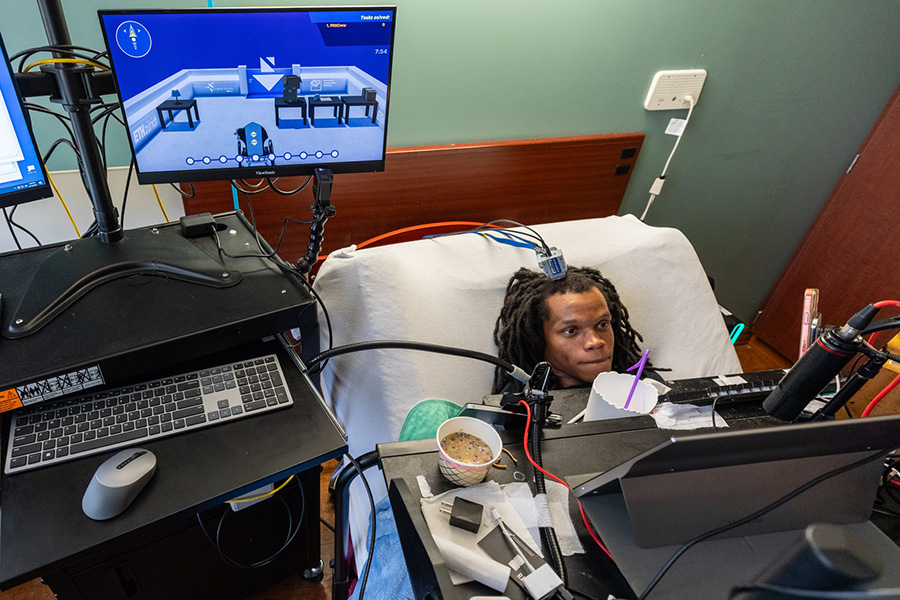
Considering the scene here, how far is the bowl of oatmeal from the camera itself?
2.39ft

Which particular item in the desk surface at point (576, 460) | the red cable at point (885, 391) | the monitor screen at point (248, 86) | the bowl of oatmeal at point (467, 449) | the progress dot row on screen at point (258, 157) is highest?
the monitor screen at point (248, 86)

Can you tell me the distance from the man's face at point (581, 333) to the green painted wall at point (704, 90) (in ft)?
2.33

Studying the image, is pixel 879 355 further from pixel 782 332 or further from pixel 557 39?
pixel 782 332

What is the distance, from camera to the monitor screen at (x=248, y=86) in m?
0.85

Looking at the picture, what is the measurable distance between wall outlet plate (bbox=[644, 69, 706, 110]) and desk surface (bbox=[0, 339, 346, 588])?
1.61 meters

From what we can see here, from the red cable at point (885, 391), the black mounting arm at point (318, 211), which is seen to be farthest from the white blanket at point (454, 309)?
the red cable at point (885, 391)

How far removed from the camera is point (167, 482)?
2.48 feet

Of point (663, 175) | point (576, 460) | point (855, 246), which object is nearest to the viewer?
point (576, 460)

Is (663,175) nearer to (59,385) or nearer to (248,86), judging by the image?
(248,86)

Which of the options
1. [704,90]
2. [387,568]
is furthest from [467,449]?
[704,90]

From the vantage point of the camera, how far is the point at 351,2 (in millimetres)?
1354

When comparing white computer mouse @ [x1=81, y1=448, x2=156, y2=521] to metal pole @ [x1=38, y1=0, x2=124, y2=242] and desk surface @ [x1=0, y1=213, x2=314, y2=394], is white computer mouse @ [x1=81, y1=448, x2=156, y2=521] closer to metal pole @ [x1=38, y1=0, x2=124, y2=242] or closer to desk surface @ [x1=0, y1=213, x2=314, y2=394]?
desk surface @ [x1=0, y1=213, x2=314, y2=394]

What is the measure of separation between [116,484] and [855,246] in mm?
2731

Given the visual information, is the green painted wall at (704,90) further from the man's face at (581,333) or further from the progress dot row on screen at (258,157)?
the man's face at (581,333)
